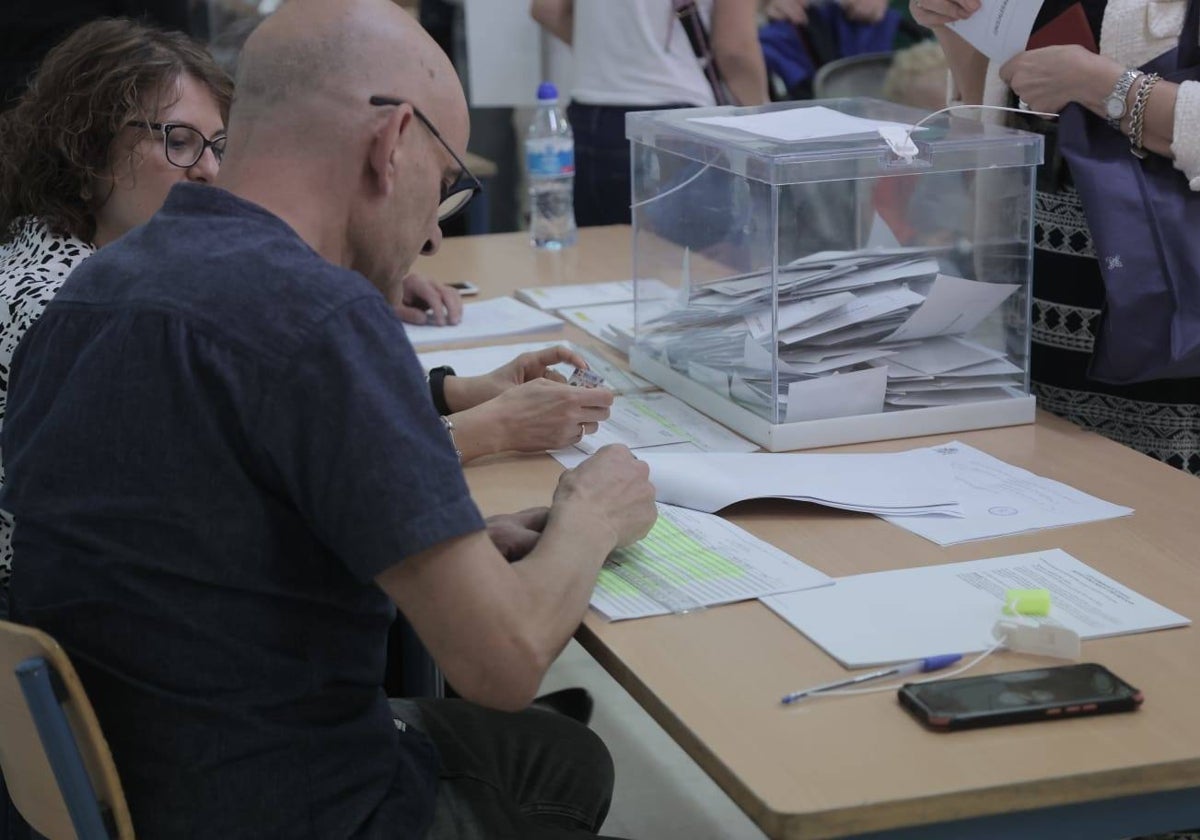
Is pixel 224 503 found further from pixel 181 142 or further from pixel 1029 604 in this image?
pixel 181 142

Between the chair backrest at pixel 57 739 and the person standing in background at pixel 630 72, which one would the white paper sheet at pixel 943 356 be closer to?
the chair backrest at pixel 57 739

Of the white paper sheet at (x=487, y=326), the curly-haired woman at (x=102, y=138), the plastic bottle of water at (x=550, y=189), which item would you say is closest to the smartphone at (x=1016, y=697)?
the curly-haired woman at (x=102, y=138)

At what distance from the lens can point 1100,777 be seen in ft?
3.31

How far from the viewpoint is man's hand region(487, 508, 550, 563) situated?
136cm

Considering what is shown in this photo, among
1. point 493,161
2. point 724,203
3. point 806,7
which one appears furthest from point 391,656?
point 493,161

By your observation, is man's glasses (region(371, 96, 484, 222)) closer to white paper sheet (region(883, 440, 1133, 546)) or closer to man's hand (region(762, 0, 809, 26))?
white paper sheet (region(883, 440, 1133, 546))

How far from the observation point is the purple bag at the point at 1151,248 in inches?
65.8

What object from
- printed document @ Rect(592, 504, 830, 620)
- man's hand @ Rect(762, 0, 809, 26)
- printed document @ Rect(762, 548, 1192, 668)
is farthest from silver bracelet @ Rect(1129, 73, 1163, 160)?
man's hand @ Rect(762, 0, 809, 26)

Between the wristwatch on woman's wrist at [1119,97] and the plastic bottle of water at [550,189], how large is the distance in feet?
5.08

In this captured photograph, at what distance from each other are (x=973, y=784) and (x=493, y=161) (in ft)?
16.3

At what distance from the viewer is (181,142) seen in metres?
1.87

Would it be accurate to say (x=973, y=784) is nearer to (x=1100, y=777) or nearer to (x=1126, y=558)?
(x=1100, y=777)

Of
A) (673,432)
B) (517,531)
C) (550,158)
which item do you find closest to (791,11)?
(550,158)

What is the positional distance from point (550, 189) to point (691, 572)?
1828 mm
